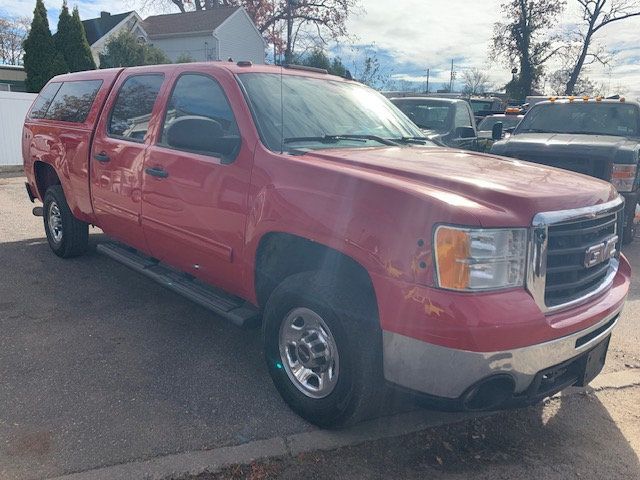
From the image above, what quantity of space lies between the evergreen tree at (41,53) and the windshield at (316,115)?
19327mm

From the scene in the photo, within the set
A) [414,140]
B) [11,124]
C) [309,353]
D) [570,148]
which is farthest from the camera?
[11,124]

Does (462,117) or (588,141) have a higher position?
(462,117)

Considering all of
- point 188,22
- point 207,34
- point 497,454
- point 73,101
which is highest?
point 188,22

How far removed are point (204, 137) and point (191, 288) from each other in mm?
1125

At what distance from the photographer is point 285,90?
3783 mm

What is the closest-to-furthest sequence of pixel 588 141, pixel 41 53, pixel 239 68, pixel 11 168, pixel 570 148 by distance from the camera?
pixel 239 68 < pixel 570 148 < pixel 588 141 < pixel 11 168 < pixel 41 53

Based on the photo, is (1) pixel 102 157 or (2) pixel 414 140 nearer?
(2) pixel 414 140

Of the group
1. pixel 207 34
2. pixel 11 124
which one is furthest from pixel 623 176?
pixel 207 34

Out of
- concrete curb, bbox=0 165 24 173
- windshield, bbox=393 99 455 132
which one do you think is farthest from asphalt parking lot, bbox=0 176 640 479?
concrete curb, bbox=0 165 24 173

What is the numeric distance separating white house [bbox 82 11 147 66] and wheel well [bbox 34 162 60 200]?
89.7ft

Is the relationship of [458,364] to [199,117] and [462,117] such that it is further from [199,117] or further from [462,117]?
[462,117]

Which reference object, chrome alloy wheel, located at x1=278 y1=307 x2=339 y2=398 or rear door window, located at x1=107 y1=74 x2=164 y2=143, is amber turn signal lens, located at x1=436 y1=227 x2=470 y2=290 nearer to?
chrome alloy wheel, located at x1=278 y1=307 x2=339 y2=398

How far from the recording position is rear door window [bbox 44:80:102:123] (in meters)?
5.16

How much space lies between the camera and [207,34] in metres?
32.1
